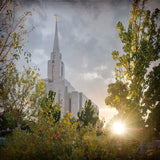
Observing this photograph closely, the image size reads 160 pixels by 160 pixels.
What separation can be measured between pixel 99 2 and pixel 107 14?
45cm

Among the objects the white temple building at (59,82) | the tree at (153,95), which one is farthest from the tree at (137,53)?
the white temple building at (59,82)

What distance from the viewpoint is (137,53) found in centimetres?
898

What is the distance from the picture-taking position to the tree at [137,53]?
8742mm

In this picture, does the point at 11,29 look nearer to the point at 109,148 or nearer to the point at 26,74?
the point at 109,148

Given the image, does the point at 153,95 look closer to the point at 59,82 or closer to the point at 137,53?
the point at 137,53

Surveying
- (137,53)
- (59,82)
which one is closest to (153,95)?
(137,53)

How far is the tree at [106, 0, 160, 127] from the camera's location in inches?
344

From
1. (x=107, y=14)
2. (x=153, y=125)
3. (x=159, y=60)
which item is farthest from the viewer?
(x=159, y=60)

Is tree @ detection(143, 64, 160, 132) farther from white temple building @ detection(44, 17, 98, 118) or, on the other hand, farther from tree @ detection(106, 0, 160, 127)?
white temple building @ detection(44, 17, 98, 118)

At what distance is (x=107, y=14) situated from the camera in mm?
4129

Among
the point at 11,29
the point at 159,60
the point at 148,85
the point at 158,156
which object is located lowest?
the point at 158,156


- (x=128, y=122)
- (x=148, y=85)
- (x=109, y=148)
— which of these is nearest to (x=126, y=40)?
(x=148, y=85)

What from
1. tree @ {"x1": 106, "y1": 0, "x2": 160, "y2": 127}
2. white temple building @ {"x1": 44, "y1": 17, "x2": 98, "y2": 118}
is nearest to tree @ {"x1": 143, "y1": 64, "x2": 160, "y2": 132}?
tree @ {"x1": 106, "y1": 0, "x2": 160, "y2": 127}

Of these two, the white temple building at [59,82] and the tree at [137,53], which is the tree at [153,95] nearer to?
the tree at [137,53]
